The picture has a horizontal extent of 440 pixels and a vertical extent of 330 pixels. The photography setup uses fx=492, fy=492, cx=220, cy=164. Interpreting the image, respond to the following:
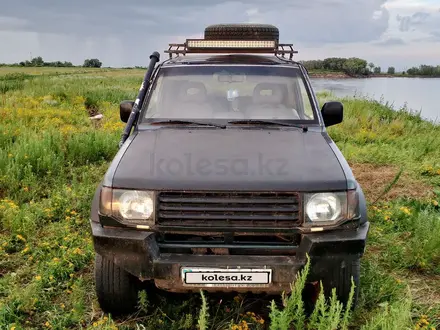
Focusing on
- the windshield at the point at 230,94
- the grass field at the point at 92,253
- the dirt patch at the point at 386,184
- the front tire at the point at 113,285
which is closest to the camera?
the front tire at the point at 113,285

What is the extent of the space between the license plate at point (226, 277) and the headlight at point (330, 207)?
443 millimetres

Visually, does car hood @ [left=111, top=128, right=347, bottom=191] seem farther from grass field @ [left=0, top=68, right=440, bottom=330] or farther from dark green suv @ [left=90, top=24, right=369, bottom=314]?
grass field @ [left=0, top=68, right=440, bottom=330]

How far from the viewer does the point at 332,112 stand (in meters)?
4.48

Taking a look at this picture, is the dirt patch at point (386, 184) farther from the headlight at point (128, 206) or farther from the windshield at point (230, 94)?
the headlight at point (128, 206)

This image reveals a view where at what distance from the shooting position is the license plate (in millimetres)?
3047

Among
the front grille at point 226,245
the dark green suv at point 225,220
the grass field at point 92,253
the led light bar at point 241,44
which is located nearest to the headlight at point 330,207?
the dark green suv at point 225,220

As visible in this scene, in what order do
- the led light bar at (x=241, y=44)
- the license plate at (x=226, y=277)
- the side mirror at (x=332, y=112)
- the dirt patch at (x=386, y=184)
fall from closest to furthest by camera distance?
the license plate at (x=226, y=277)
the side mirror at (x=332, y=112)
the led light bar at (x=241, y=44)
the dirt patch at (x=386, y=184)

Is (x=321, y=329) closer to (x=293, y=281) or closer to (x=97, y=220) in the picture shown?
(x=293, y=281)

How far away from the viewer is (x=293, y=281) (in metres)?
3.05

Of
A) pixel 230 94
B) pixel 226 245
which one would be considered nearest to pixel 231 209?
pixel 226 245

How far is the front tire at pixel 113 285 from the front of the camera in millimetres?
3375

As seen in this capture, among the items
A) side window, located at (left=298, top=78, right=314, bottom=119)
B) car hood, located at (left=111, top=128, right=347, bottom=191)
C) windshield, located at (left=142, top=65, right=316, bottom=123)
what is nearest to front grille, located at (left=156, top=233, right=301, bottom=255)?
car hood, located at (left=111, top=128, right=347, bottom=191)

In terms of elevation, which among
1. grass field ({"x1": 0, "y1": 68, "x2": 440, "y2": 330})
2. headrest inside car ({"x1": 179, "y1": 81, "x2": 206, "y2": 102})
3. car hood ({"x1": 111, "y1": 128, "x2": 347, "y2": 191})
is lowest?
grass field ({"x1": 0, "y1": 68, "x2": 440, "y2": 330})

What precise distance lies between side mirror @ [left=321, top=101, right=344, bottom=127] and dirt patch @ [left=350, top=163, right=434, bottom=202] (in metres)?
2.38
